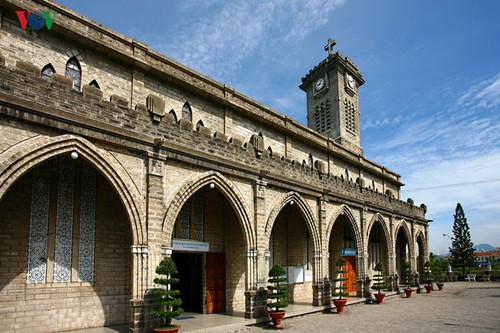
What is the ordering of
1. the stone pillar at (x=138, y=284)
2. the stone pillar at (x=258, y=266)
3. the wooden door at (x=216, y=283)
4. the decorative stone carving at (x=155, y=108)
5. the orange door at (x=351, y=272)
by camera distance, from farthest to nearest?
the orange door at (x=351, y=272)
the wooden door at (x=216, y=283)
the stone pillar at (x=258, y=266)
the decorative stone carving at (x=155, y=108)
the stone pillar at (x=138, y=284)

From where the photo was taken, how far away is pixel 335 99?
113ft

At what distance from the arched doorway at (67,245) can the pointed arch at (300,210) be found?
5.35 metres

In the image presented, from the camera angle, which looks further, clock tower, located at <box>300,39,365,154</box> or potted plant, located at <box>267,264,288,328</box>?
clock tower, located at <box>300,39,365,154</box>

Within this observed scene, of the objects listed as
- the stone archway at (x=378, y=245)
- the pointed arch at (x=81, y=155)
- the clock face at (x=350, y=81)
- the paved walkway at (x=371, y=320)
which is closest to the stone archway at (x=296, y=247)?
the paved walkway at (x=371, y=320)

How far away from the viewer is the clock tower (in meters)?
34.2

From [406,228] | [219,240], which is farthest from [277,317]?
[406,228]

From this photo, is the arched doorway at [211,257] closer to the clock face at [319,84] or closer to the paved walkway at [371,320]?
the paved walkway at [371,320]

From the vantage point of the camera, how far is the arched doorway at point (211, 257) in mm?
14766

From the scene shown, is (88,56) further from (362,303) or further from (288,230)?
(362,303)

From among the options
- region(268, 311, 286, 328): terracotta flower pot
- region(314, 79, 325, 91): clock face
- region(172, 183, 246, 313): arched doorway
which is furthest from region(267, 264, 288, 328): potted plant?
region(314, 79, 325, 91): clock face

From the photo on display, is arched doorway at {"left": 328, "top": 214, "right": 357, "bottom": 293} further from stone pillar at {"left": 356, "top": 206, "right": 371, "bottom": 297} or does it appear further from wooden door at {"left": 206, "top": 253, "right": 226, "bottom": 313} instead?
wooden door at {"left": 206, "top": 253, "right": 226, "bottom": 313}

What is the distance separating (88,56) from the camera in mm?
13844

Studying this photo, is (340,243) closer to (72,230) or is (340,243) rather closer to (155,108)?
(155,108)

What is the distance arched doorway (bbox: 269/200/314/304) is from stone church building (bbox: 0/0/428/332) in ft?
0.23
